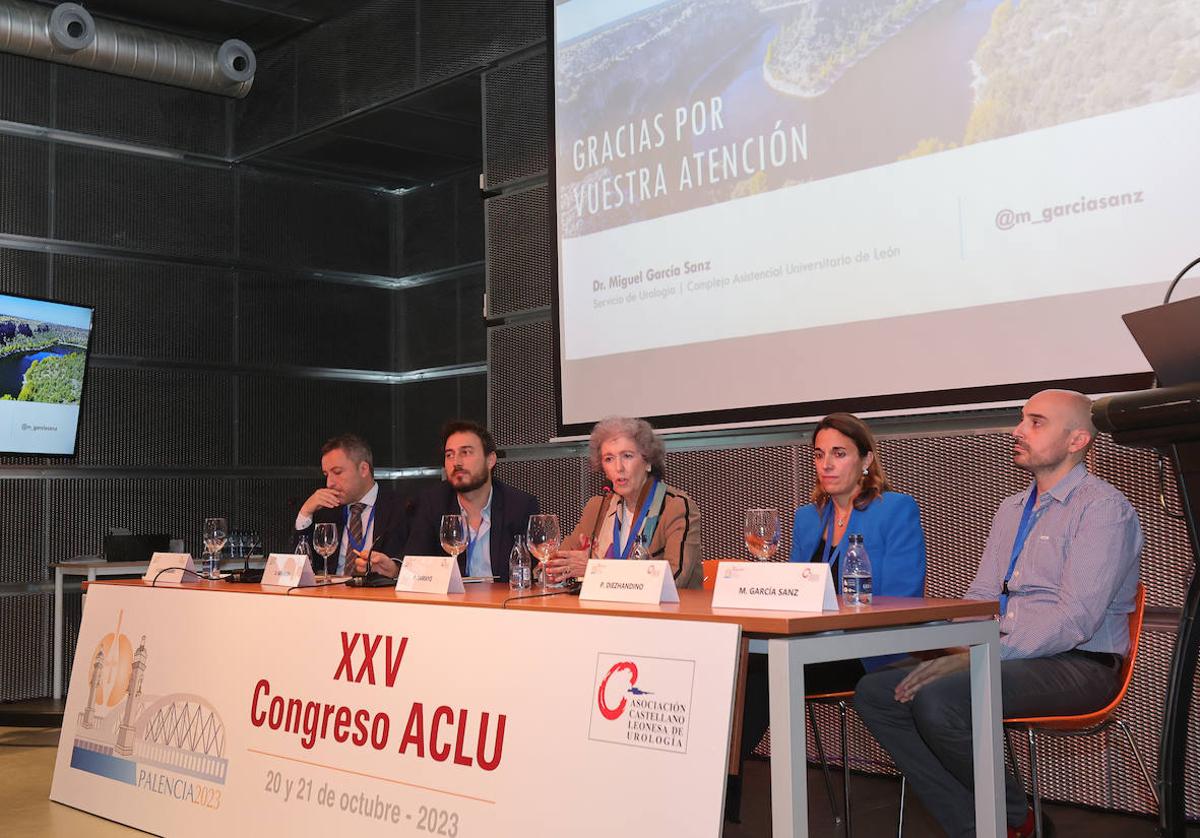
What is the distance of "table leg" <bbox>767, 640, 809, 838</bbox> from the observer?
89.0 inches

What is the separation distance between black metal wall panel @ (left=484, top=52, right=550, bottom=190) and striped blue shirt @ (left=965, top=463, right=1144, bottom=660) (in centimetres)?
315

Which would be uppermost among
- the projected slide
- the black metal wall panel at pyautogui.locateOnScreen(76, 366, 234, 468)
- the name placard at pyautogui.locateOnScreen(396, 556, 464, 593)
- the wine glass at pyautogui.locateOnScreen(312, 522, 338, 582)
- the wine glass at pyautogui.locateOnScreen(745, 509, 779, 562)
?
the projected slide

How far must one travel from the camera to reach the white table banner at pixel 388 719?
2.36 m

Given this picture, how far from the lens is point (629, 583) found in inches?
107

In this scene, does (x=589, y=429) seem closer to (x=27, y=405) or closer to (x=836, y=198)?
(x=836, y=198)

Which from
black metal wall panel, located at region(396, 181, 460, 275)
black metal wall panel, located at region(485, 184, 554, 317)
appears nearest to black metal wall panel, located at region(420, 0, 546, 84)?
black metal wall panel, located at region(485, 184, 554, 317)

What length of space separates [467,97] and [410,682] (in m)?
4.13

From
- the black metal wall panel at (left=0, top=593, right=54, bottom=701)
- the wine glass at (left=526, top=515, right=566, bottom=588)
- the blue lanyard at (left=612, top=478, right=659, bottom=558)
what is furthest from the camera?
the black metal wall panel at (left=0, top=593, right=54, bottom=701)

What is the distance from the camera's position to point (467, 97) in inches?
251

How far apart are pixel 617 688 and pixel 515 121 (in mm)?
3784

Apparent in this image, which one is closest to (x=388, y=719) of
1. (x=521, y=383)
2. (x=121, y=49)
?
(x=521, y=383)

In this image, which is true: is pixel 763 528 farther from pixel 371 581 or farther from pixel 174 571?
pixel 174 571

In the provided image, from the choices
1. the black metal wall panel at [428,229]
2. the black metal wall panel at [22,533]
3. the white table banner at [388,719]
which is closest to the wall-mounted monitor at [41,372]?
the black metal wall panel at [22,533]

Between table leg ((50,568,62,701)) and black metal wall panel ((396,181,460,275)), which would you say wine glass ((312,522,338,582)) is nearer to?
table leg ((50,568,62,701))
